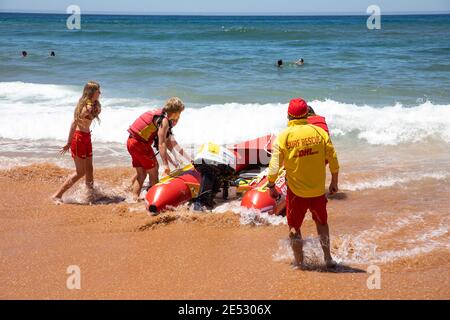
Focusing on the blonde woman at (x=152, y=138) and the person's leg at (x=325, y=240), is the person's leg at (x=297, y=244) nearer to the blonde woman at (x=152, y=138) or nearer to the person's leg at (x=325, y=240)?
the person's leg at (x=325, y=240)

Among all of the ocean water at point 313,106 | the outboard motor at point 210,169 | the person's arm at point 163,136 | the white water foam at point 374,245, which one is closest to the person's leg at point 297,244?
Result: the white water foam at point 374,245

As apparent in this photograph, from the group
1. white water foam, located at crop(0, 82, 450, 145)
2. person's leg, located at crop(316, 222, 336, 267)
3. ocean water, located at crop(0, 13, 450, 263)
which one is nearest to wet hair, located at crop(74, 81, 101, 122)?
ocean water, located at crop(0, 13, 450, 263)

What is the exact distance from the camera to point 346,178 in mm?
7258

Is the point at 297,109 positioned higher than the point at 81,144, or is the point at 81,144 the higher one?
the point at 297,109

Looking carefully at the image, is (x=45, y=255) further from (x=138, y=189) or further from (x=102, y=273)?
(x=138, y=189)

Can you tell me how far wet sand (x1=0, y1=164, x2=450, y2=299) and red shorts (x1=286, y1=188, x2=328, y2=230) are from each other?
434 millimetres

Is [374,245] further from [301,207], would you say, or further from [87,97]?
[87,97]

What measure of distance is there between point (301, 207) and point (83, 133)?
3066mm

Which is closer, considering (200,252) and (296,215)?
(296,215)

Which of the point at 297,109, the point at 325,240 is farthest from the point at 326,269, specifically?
the point at 297,109

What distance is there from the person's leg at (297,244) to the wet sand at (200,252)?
11 cm

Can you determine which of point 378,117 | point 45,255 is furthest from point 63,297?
point 378,117

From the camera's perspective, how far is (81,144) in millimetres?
6012
